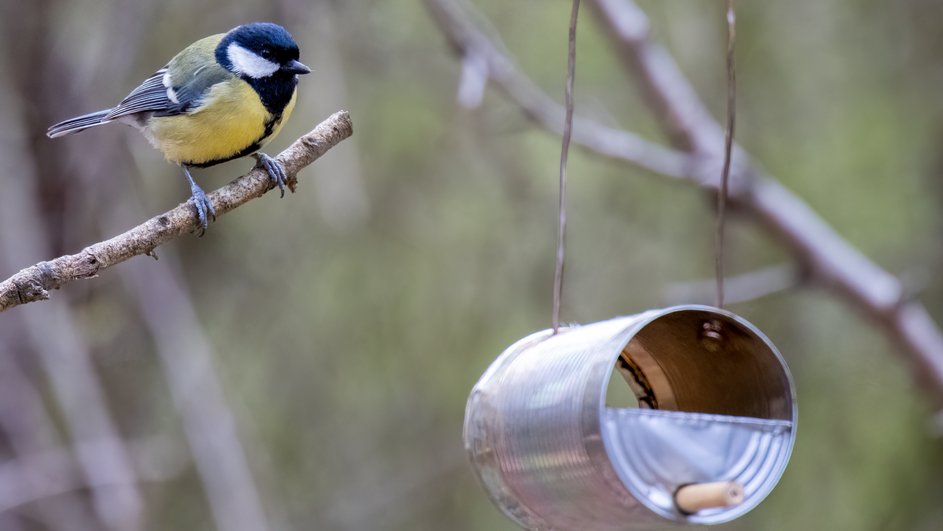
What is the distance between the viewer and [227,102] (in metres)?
2.26

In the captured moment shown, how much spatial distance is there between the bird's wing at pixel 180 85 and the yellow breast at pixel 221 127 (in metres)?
0.03

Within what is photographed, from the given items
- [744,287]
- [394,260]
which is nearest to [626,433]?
[744,287]

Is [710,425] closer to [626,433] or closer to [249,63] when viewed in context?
[626,433]

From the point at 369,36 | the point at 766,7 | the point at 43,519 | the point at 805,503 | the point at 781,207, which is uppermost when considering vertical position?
the point at 369,36

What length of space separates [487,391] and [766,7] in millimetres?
2858

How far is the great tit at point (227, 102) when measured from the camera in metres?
2.22

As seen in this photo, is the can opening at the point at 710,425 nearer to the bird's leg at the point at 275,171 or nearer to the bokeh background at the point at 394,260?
the bird's leg at the point at 275,171

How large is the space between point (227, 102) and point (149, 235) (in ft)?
2.36

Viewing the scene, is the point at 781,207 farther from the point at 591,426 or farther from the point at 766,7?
the point at 591,426

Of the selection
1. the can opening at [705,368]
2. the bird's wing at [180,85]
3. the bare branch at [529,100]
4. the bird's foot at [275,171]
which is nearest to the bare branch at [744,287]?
the bare branch at [529,100]

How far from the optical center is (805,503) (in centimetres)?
385

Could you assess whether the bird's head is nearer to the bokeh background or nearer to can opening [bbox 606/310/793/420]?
can opening [bbox 606/310/793/420]

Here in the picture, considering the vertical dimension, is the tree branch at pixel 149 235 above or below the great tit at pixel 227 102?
below

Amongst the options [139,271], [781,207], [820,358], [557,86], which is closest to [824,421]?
[820,358]
